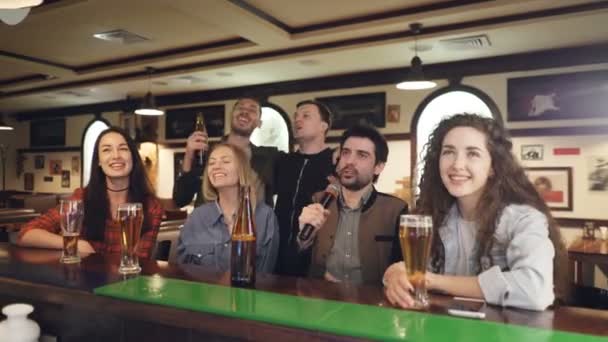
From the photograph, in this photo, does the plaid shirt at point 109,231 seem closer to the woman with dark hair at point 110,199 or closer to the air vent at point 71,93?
the woman with dark hair at point 110,199

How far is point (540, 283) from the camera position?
1122mm

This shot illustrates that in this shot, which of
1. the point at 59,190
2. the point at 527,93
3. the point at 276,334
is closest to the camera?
the point at 276,334

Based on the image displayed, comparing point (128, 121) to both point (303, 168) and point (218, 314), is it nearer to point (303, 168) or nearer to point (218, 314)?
point (303, 168)

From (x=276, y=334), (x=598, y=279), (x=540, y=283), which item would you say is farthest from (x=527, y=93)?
(x=276, y=334)

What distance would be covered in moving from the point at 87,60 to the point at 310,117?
15.8 ft

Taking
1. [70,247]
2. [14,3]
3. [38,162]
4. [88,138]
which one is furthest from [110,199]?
[38,162]

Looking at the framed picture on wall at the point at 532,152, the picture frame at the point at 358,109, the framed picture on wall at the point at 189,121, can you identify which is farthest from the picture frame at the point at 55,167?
the framed picture on wall at the point at 532,152

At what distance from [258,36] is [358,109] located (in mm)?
2226

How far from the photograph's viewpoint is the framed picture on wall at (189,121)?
7883 mm

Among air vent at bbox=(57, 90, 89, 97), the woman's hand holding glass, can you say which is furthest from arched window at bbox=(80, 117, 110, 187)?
the woman's hand holding glass

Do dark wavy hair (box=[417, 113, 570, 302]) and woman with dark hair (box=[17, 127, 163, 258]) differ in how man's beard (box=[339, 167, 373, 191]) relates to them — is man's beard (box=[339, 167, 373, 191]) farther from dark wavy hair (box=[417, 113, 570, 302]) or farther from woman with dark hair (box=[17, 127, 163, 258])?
woman with dark hair (box=[17, 127, 163, 258])

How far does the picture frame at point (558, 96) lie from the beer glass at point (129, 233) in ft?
17.3

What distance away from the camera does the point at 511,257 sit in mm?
1239

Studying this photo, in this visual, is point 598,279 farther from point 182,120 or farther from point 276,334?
point 182,120
